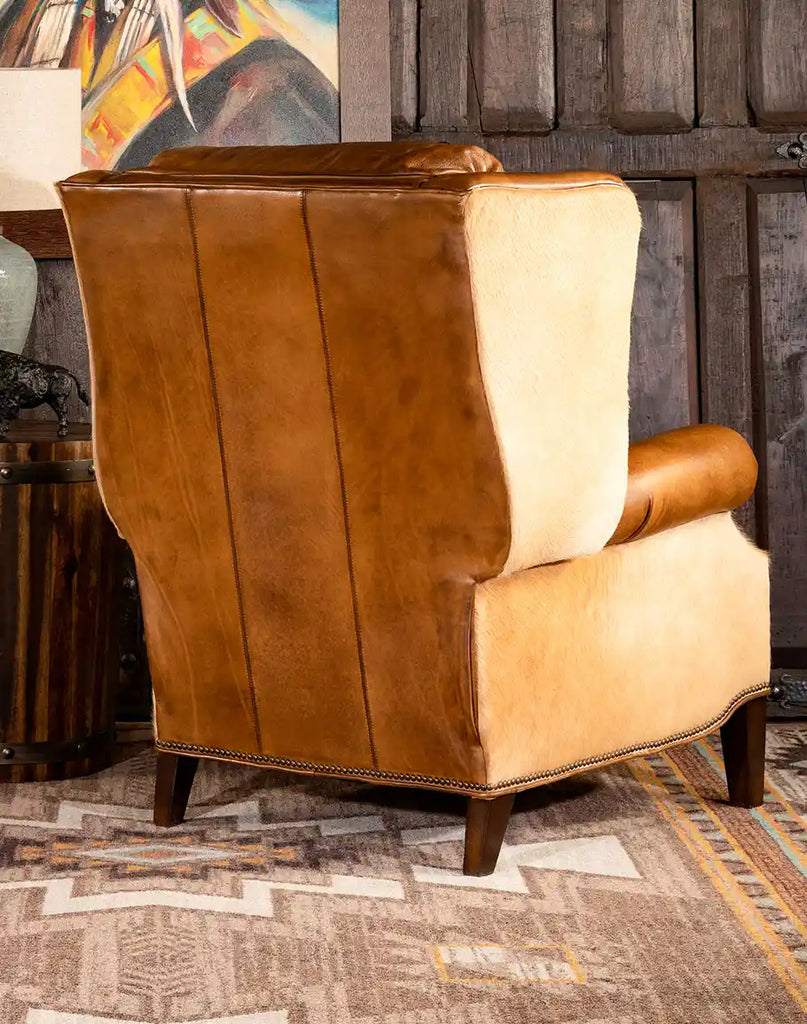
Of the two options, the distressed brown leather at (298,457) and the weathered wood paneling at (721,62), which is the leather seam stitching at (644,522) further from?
the weathered wood paneling at (721,62)

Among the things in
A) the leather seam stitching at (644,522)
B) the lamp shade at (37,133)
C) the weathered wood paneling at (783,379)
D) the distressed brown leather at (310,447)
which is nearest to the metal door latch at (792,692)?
the weathered wood paneling at (783,379)

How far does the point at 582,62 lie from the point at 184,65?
0.93 m

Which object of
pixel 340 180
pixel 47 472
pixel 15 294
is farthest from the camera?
pixel 15 294

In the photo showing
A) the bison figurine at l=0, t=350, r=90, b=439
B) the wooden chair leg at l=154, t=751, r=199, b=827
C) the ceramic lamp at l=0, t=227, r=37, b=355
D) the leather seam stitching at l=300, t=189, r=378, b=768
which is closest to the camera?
the leather seam stitching at l=300, t=189, r=378, b=768

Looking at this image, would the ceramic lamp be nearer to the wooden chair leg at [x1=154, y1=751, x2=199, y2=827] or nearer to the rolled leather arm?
the wooden chair leg at [x1=154, y1=751, x2=199, y2=827]

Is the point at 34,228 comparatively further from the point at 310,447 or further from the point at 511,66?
the point at 310,447

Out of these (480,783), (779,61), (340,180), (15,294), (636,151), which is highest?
(779,61)

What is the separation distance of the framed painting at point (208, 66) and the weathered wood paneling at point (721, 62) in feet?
2.44

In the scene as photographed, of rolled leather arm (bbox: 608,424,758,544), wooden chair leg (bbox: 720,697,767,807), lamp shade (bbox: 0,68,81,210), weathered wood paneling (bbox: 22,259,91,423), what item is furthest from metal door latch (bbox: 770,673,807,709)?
lamp shade (bbox: 0,68,81,210)

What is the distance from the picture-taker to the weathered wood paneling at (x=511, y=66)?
326 centimetres

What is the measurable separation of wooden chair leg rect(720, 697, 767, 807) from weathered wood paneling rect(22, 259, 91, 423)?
171cm

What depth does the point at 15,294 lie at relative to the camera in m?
2.87

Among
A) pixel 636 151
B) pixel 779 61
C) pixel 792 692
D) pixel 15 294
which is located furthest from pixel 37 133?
pixel 792 692

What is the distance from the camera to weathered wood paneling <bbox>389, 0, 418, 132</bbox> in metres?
3.25
